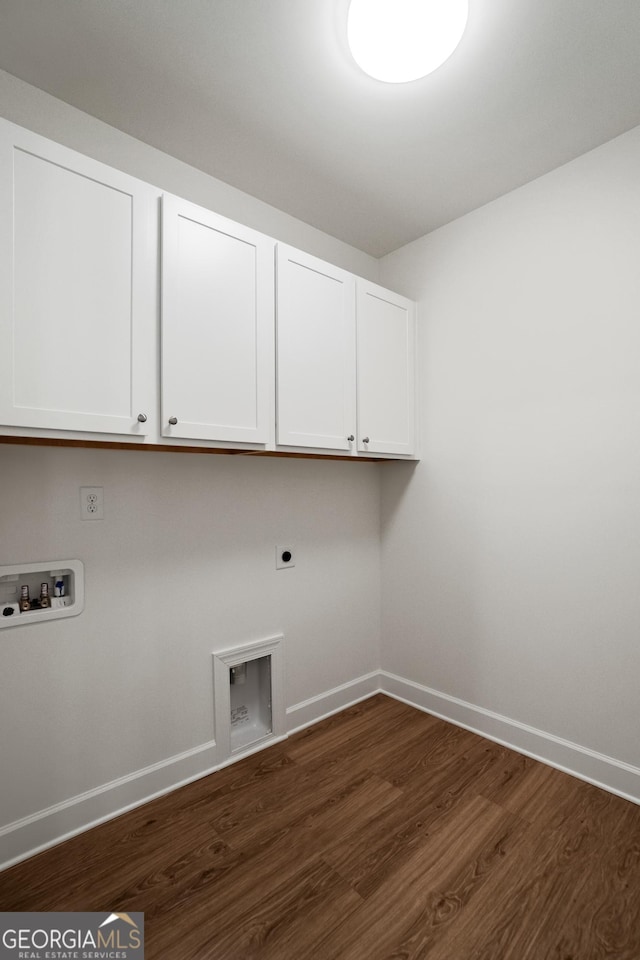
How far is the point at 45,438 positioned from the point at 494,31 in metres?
1.87

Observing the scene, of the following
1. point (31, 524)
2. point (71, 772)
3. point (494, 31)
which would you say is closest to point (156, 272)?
point (31, 524)

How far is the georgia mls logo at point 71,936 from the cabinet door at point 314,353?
64.2 inches

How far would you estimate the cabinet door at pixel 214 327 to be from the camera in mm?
1629

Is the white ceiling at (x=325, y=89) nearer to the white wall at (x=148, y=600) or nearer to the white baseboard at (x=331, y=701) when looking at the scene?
the white wall at (x=148, y=600)

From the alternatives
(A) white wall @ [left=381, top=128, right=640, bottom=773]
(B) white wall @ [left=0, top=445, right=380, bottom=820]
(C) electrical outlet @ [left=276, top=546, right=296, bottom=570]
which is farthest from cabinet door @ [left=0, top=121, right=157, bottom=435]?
(A) white wall @ [left=381, top=128, right=640, bottom=773]

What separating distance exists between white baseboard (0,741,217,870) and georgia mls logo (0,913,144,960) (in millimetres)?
240

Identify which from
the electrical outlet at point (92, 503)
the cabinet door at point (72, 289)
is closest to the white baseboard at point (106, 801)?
the electrical outlet at point (92, 503)

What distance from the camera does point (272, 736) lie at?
229 cm

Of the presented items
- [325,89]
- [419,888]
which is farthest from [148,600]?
[325,89]

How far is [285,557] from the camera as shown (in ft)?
7.86

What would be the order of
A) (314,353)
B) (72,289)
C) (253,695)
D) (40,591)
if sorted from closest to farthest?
(72,289) → (40,591) → (314,353) → (253,695)

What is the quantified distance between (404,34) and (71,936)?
9.26 feet

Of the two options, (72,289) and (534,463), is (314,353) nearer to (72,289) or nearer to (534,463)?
(72,289)

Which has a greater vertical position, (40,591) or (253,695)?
(40,591)
